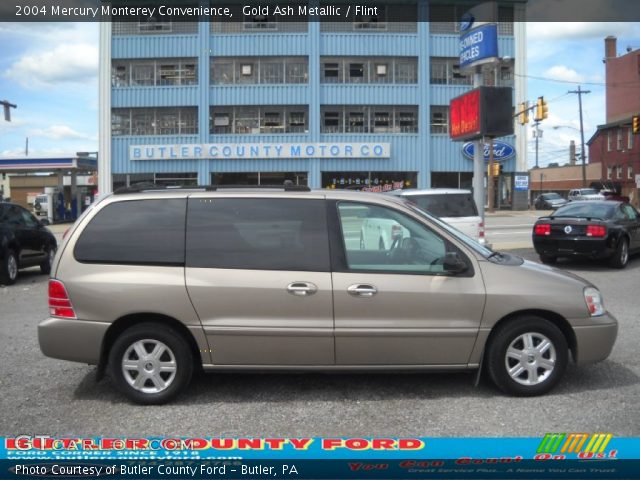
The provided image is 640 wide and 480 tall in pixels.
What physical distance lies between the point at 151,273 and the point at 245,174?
123ft

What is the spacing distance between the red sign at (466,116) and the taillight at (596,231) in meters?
4.01

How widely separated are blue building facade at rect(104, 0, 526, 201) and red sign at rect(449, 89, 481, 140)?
81.1 ft

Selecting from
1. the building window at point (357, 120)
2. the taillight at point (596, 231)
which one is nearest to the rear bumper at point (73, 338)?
the taillight at point (596, 231)

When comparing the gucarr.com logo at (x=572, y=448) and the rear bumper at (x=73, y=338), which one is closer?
the gucarr.com logo at (x=572, y=448)

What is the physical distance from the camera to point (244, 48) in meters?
41.5

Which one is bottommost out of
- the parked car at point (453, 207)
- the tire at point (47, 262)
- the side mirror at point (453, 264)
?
the tire at point (47, 262)

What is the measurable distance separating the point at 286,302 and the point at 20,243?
9.47 m

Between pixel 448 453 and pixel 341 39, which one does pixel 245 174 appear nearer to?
pixel 341 39

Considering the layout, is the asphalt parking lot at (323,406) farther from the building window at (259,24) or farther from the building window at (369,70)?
the building window at (259,24)

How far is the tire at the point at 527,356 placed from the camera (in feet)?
16.2

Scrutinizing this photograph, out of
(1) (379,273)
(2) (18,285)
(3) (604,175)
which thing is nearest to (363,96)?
(3) (604,175)

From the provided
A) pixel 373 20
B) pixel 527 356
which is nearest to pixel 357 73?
pixel 373 20

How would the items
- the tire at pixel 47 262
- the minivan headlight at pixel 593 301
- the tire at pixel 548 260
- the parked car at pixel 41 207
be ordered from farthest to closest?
the parked car at pixel 41 207, the tire at pixel 548 260, the tire at pixel 47 262, the minivan headlight at pixel 593 301

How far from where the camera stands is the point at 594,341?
5059 mm
